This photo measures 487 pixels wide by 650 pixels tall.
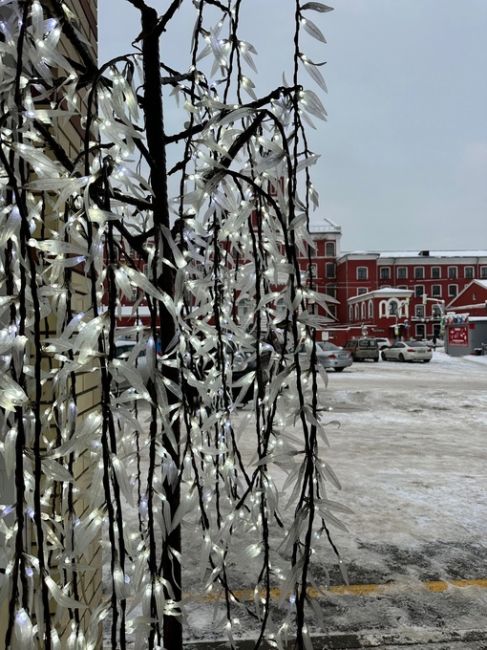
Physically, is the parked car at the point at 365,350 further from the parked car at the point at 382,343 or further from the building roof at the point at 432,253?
the building roof at the point at 432,253

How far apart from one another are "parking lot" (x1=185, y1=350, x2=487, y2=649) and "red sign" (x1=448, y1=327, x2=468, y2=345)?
759 inches

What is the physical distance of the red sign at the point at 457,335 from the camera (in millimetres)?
27109

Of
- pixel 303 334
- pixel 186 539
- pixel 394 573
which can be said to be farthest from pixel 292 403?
pixel 186 539

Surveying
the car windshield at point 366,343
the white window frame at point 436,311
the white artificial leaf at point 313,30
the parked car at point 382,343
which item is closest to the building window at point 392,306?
the parked car at point 382,343

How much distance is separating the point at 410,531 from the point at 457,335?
86.6 ft

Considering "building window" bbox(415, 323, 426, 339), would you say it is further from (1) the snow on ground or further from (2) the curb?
(2) the curb

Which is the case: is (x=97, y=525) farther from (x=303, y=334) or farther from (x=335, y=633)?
(x=335, y=633)

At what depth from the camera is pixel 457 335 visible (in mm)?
27844

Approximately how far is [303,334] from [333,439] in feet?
21.8

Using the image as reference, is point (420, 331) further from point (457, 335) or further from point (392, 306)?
point (457, 335)

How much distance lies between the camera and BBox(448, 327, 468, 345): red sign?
27109 millimetres

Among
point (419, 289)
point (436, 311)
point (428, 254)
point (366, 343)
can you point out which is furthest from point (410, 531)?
point (428, 254)

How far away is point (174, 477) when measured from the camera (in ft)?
3.05

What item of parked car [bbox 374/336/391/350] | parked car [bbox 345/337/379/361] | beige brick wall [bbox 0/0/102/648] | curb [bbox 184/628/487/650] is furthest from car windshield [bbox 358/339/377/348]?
beige brick wall [bbox 0/0/102/648]
